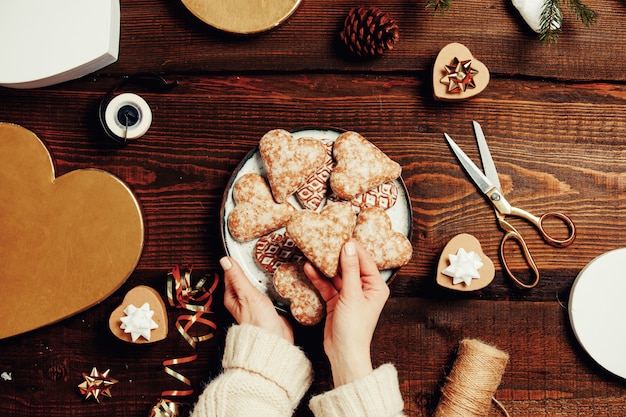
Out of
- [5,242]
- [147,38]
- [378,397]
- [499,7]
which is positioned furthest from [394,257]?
[5,242]

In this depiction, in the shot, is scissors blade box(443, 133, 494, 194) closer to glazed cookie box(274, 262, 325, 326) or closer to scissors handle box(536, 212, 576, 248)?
scissors handle box(536, 212, 576, 248)

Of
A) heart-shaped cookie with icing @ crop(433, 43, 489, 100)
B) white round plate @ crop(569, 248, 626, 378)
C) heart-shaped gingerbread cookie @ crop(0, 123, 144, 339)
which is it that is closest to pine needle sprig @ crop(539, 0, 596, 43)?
heart-shaped cookie with icing @ crop(433, 43, 489, 100)

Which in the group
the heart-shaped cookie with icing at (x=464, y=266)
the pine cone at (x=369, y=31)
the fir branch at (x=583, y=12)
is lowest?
the heart-shaped cookie with icing at (x=464, y=266)

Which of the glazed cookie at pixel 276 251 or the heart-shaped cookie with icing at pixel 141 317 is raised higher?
the glazed cookie at pixel 276 251

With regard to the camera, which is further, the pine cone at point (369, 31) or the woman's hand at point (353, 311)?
the pine cone at point (369, 31)

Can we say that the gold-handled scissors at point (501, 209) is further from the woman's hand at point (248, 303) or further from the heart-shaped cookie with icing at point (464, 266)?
the woman's hand at point (248, 303)

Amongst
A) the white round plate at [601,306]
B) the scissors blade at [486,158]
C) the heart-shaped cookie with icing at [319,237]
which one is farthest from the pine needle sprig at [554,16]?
the heart-shaped cookie with icing at [319,237]

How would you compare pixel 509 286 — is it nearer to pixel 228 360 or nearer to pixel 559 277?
pixel 559 277
